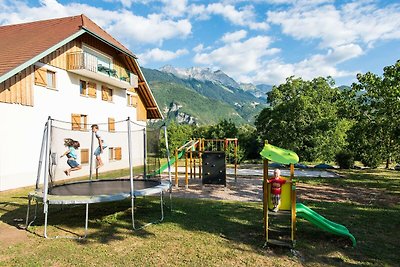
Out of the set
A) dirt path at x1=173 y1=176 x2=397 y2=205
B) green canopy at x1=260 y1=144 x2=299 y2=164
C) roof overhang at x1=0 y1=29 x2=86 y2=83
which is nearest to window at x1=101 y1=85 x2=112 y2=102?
roof overhang at x1=0 y1=29 x2=86 y2=83

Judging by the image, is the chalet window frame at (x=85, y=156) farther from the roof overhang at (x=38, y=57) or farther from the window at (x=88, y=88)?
the window at (x=88, y=88)

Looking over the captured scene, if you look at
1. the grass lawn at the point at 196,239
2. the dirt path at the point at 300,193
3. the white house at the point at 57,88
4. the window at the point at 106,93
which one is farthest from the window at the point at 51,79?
the dirt path at the point at 300,193

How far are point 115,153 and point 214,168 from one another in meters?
4.83

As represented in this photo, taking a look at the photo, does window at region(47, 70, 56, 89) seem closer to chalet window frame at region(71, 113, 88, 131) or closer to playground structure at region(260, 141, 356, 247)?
chalet window frame at region(71, 113, 88, 131)

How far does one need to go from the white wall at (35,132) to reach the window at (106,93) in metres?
1.80

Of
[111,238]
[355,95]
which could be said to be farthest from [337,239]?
[355,95]

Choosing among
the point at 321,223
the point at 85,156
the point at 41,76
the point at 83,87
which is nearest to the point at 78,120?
the point at 83,87

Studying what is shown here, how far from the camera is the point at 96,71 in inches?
664

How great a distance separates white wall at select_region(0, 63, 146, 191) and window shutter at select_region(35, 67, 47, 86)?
247 mm

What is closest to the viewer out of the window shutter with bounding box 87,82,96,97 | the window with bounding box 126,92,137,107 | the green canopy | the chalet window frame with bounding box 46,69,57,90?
the green canopy

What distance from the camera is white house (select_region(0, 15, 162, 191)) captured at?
12.0 metres

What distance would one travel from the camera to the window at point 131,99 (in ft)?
72.6

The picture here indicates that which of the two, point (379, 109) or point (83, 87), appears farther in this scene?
point (83, 87)

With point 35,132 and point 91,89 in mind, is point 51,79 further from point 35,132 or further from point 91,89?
point 91,89
